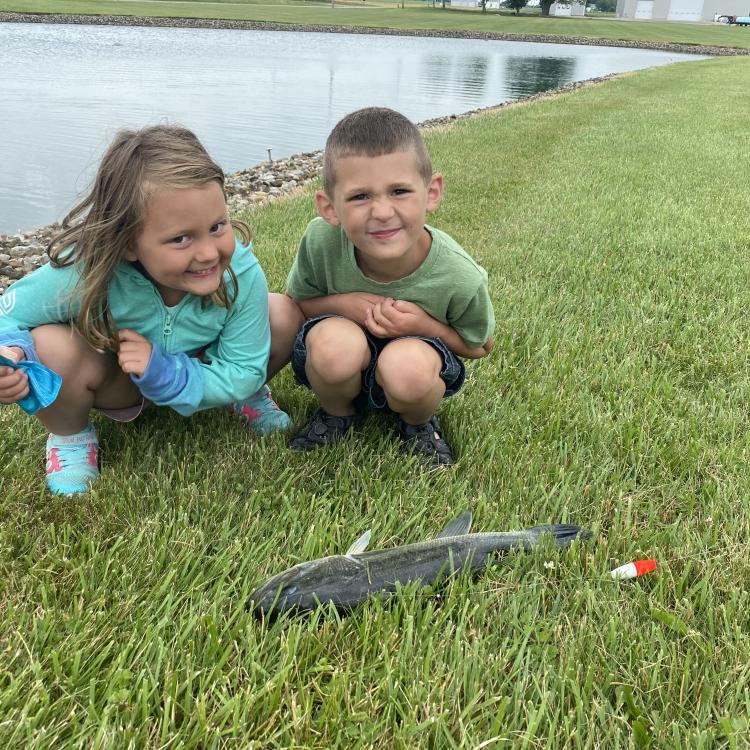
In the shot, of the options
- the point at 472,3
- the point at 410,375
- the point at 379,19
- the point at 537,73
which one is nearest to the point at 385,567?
the point at 410,375

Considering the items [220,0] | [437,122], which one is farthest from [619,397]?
[220,0]

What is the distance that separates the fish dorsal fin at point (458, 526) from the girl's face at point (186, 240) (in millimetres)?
1050

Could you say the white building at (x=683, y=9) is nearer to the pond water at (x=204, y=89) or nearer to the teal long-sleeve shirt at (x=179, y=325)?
the pond water at (x=204, y=89)

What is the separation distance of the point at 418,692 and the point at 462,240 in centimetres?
425

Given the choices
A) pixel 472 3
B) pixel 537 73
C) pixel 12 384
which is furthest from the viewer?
pixel 472 3

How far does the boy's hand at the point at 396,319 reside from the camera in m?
2.30

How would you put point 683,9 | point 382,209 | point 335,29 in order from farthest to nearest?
point 683,9
point 335,29
point 382,209

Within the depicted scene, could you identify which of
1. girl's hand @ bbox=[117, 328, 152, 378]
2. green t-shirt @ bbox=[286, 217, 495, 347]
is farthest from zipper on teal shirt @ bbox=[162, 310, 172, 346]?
green t-shirt @ bbox=[286, 217, 495, 347]

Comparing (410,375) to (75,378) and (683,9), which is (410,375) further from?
(683,9)

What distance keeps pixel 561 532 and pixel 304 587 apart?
2.59ft

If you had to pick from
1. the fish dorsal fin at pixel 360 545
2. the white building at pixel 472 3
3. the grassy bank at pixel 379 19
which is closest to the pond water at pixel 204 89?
the fish dorsal fin at pixel 360 545

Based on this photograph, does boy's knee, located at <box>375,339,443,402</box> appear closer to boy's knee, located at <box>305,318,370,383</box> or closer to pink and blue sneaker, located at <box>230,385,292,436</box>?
boy's knee, located at <box>305,318,370,383</box>

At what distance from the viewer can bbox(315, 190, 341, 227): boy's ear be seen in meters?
2.27

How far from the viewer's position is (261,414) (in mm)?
2596
